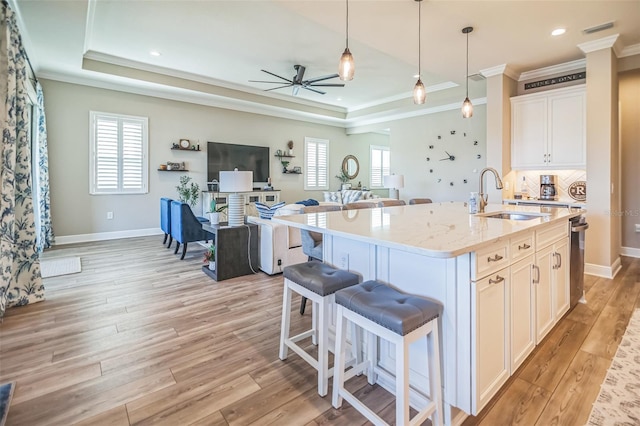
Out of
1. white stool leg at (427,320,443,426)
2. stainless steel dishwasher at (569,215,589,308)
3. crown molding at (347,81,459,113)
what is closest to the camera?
white stool leg at (427,320,443,426)

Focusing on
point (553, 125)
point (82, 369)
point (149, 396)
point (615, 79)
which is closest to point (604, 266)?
point (553, 125)

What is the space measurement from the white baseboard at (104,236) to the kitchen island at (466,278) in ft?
17.9

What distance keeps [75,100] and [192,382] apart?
241 inches

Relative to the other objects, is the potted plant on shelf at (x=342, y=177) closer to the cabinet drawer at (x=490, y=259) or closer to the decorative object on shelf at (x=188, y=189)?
the decorative object on shelf at (x=188, y=189)

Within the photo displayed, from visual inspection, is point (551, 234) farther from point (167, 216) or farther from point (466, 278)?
point (167, 216)

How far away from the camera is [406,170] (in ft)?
26.8

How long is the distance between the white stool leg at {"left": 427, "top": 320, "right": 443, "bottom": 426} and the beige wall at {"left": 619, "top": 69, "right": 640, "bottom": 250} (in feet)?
17.3

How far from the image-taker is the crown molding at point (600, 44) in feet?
12.4

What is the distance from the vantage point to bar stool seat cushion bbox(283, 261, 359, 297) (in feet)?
5.99

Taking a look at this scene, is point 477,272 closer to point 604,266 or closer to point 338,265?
point 338,265

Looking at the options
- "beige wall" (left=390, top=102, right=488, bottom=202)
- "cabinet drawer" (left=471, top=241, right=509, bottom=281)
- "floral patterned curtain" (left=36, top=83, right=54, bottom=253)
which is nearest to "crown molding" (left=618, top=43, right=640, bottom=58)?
"beige wall" (left=390, top=102, right=488, bottom=202)

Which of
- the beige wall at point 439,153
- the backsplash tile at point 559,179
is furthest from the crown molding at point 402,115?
the backsplash tile at point 559,179

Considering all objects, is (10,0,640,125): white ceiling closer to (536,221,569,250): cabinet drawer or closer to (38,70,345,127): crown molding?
(38,70,345,127): crown molding

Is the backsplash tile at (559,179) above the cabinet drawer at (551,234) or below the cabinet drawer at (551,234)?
above
